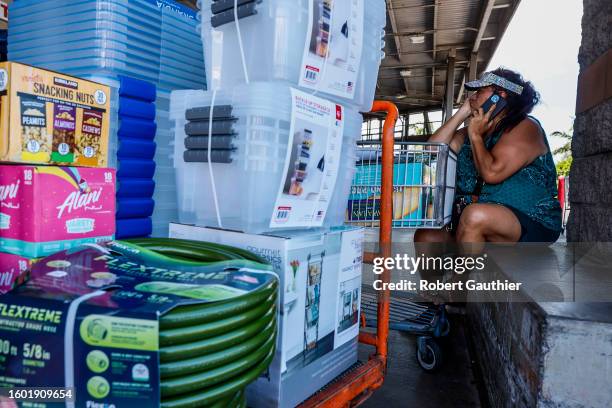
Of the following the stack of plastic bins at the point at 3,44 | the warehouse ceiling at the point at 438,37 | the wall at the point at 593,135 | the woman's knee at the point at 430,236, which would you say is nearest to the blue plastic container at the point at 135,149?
the stack of plastic bins at the point at 3,44

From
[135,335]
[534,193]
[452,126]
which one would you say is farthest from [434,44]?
[135,335]

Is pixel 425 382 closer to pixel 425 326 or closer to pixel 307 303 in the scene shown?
pixel 425 326

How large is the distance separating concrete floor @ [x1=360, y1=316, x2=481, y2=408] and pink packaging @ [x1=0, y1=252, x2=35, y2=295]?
2184 millimetres

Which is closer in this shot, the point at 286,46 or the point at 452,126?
the point at 286,46

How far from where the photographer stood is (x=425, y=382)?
126 inches

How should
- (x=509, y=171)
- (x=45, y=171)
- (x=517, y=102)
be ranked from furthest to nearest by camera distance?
(x=517, y=102) → (x=509, y=171) → (x=45, y=171)

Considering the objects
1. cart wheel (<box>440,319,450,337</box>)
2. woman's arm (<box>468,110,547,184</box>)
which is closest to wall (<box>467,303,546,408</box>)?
cart wheel (<box>440,319,450,337</box>)

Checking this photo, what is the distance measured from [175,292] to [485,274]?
2591 mm

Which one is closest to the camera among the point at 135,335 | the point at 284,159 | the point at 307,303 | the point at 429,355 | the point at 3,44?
the point at 135,335

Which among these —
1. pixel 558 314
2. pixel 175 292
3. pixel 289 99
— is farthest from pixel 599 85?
pixel 175 292

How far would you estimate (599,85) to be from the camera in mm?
2980

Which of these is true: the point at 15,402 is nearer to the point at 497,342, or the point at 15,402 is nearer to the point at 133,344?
the point at 133,344

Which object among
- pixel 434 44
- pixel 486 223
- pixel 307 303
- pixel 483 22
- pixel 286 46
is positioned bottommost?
pixel 307 303

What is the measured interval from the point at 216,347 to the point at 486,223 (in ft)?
7.53
